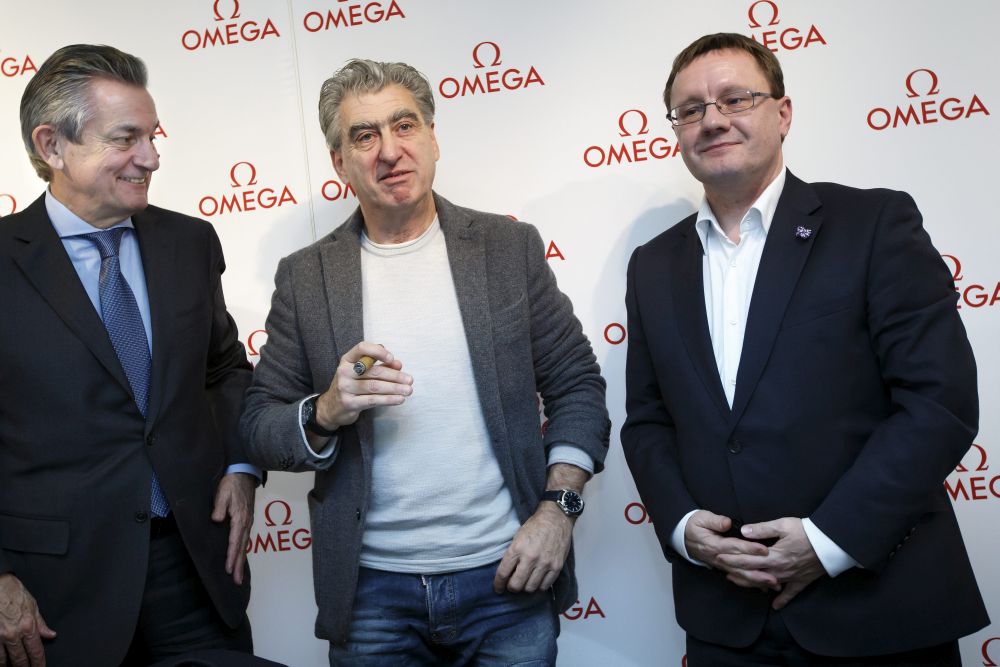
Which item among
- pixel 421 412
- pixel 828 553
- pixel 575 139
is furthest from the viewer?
pixel 575 139

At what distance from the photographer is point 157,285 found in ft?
6.83

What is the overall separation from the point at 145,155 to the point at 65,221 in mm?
235

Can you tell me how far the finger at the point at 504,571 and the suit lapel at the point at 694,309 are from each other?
536 millimetres

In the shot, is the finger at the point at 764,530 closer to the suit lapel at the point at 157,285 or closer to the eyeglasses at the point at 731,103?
the eyeglasses at the point at 731,103

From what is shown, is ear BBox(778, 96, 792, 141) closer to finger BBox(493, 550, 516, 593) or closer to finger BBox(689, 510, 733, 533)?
finger BBox(689, 510, 733, 533)

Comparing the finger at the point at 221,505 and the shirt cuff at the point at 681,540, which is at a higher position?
the finger at the point at 221,505

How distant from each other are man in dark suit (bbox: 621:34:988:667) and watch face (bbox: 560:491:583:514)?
0.15 meters

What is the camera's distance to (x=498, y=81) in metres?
2.78

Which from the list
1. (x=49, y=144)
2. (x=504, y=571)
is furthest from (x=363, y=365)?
(x=49, y=144)

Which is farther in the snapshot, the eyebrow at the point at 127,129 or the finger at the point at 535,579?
the eyebrow at the point at 127,129

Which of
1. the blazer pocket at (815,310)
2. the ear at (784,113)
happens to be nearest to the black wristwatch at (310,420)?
the blazer pocket at (815,310)

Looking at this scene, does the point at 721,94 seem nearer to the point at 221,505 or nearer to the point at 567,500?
the point at 567,500

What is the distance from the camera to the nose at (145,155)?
207 centimetres

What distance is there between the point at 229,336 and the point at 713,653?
1417 millimetres
